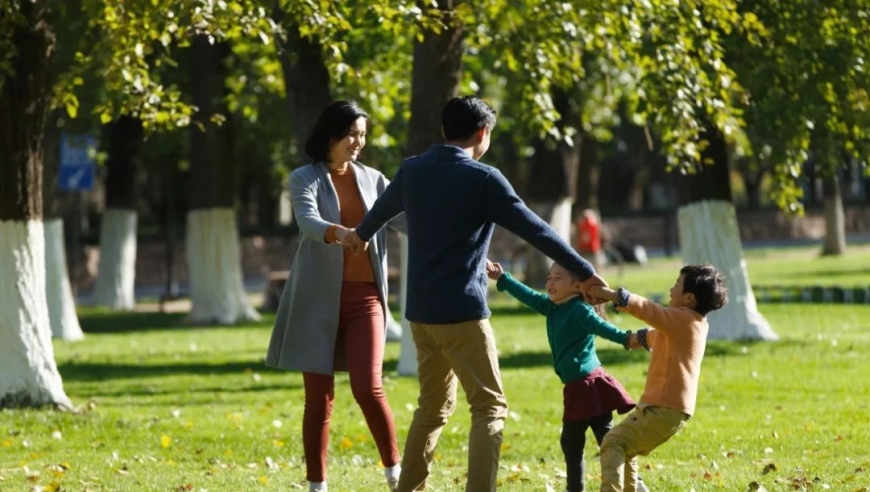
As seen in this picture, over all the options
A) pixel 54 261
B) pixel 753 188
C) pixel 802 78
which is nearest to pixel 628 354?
pixel 802 78

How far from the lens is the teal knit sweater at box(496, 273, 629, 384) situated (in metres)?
7.88

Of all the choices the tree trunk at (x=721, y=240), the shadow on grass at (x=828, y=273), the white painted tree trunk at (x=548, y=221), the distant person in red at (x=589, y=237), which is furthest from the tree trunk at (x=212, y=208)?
the shadow on grass at (x=828, y=273)

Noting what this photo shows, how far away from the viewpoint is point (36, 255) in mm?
13367

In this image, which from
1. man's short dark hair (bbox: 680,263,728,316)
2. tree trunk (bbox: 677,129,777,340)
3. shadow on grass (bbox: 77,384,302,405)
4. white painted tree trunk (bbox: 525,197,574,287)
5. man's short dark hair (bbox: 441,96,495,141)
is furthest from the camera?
white painted tree trunk (bbox: 525,197,574,287)

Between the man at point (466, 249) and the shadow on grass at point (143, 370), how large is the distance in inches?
443

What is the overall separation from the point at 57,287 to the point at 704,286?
17.9 m

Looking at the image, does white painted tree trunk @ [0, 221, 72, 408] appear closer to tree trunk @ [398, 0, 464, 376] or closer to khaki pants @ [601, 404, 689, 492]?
tree trunk @ [398, 0, 464, 376]

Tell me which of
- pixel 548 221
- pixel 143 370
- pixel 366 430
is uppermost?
pixel 548 221

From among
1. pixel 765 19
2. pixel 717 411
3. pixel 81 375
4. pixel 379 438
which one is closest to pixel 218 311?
pixel 81 375

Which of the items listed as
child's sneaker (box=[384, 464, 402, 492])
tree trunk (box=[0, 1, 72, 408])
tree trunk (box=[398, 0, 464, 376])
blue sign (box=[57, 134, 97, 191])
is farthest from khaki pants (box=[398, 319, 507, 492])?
blue sign (box=[57, 134, 97, 191])

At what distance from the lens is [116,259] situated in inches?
1200

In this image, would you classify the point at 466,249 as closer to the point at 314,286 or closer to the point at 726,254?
the point at 314,286

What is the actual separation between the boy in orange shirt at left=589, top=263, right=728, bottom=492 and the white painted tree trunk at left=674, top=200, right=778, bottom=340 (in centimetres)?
1280

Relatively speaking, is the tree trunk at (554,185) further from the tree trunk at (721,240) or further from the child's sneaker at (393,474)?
the child's sneaker at (393,474)
